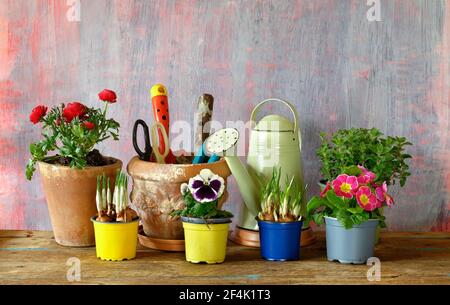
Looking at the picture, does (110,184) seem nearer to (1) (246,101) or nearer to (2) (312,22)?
(1) (246,101)

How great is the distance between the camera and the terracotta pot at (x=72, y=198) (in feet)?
5.13

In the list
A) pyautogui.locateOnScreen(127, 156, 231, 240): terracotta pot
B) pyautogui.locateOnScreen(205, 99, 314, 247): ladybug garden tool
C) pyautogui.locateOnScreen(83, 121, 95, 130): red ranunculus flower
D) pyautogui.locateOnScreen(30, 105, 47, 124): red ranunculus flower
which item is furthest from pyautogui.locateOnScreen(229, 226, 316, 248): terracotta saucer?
pyautogui.locateOnScreen(30, 105, 47, 124): red ranunculus flower

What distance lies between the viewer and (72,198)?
158cm

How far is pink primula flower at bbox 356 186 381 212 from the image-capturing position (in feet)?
4.75

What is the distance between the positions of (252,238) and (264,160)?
19 centimetres

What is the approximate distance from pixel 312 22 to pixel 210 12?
0.26 meters

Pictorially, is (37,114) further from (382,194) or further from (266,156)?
(382,194)

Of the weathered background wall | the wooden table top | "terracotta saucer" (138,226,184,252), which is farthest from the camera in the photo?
the weathered background wall

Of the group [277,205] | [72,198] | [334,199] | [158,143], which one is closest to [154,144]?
[158,143]

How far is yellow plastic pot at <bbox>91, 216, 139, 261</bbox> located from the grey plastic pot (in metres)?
0.43

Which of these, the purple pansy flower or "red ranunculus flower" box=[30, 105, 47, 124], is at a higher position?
"red ranunculus flower" box=[30, 105, 47, 124]

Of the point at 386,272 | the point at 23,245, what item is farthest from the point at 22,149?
the point at 386,272

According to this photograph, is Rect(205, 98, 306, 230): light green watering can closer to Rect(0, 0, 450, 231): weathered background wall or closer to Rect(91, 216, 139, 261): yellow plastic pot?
Rect(0, 0, 450, 231): weathered background wall

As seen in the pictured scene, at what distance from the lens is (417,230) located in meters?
1.84
